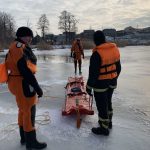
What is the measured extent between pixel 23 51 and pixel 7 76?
0.45 meters

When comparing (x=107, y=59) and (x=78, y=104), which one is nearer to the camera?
(x=107, y=59)

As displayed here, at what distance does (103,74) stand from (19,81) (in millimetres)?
1317

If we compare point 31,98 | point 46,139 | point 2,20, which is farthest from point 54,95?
point 2,20

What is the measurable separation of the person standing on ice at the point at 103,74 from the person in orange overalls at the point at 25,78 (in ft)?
3.01

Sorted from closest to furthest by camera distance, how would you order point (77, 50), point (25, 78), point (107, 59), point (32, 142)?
point (25, 78), point (32, 142), point (107, 59), point (77, 50)

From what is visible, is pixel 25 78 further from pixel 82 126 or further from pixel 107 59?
pixel 82 126

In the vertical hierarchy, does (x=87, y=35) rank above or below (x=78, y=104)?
above

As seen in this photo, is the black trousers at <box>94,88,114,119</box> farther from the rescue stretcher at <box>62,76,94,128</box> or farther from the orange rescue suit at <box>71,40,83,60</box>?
the orange rescue suit at <box>71,40,83,60</box>

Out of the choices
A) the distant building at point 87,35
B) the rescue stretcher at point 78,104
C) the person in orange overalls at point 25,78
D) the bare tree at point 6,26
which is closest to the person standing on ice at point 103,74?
the rescue stretcher at point 78,104

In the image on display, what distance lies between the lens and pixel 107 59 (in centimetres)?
472

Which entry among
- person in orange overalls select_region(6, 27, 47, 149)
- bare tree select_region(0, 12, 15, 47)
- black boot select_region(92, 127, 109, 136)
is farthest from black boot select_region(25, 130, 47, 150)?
bare tree select_region(0, 12, 15, 47)

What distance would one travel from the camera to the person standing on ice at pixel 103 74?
4672mm

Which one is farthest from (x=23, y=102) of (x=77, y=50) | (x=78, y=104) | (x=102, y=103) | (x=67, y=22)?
(x=67, y=22)

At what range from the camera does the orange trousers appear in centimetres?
417
